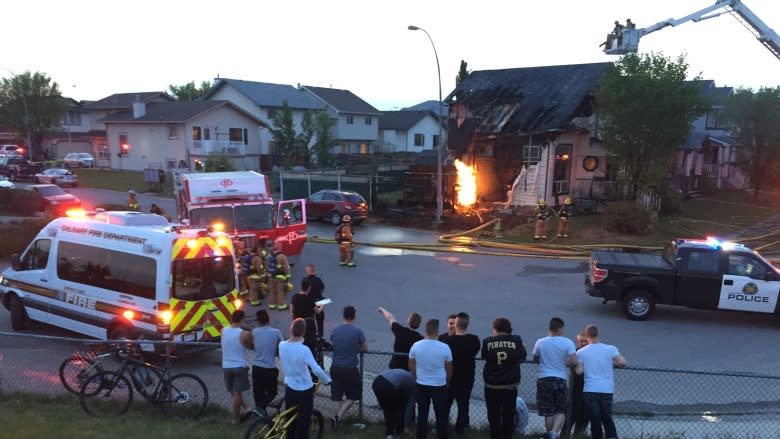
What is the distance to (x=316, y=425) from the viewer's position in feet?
23.6

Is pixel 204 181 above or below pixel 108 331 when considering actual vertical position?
above

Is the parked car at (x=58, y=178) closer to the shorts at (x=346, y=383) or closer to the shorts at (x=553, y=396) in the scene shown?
the shorts at (x=346, y=383)

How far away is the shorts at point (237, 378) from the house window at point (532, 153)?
25.2m

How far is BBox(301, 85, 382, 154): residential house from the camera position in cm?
6028

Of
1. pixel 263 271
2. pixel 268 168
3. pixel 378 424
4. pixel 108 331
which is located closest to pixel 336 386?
pixel 378 424

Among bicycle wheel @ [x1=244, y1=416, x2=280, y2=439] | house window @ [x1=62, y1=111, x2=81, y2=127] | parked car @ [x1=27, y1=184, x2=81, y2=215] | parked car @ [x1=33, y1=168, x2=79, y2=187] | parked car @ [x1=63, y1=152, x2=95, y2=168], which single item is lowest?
bicycle wheel @ [x1=244, y1=416, x2=280, y2=439]

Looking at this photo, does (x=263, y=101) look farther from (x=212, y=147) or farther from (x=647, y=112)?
(x=647, y=112)

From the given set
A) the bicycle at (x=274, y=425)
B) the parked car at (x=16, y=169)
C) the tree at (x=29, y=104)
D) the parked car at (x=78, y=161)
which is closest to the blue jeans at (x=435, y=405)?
the bicycle at (x=274, y=425)

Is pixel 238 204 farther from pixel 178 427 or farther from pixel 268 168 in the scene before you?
pixel 268 168

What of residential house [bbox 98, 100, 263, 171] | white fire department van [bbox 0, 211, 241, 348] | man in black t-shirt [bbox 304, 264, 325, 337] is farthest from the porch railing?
man in black t-shirt [bbox 304, 264, 325, 337]

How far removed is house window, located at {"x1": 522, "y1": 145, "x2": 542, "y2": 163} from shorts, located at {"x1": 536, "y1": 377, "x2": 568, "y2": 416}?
24553mm

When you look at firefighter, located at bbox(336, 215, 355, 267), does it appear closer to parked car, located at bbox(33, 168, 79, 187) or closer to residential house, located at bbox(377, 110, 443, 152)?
parked car, located at bbox(33, 168, 79, 187)

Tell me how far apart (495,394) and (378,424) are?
1.72m

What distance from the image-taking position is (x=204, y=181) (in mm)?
16344
